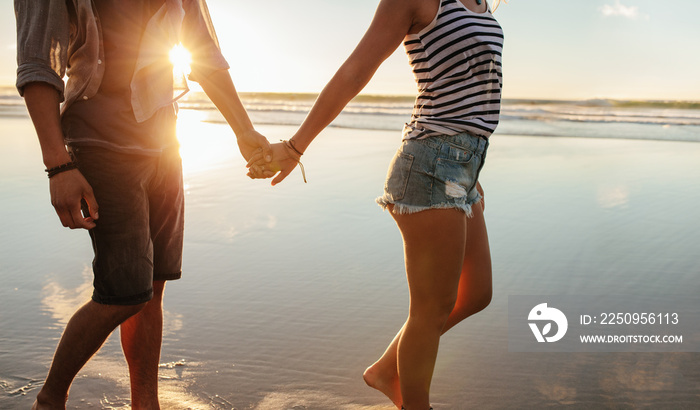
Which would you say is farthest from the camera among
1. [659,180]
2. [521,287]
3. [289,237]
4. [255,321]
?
[659,180]

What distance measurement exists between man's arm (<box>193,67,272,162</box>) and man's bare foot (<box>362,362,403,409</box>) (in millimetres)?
973

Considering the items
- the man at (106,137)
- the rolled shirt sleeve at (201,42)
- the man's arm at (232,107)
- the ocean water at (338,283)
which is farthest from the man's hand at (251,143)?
the ocean water at (338,283)

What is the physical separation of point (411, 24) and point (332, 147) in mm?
7494

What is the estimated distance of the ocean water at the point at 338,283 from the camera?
2.73 meters

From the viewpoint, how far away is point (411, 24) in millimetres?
2049

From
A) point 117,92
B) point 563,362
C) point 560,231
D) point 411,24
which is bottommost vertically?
point 563,362

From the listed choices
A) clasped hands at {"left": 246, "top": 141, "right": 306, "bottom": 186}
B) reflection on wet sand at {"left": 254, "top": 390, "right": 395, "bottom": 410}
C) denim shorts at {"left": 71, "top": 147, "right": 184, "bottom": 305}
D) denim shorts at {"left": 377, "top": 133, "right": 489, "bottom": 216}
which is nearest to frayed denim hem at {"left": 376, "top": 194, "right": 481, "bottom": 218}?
denim shorts at {"left": 377, "top": 133, "right": 489, "bottom": 216}

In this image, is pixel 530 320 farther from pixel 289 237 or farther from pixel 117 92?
pixel 117 92

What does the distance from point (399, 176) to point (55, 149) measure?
109cm

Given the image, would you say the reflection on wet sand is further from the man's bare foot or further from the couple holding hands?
the couple holding hands

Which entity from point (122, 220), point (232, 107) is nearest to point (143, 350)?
point (122, 220)

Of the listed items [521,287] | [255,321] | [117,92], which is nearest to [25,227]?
[255,321]

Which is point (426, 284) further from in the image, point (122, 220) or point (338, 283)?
point (338, 283)

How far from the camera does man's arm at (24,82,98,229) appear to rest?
189 centimetres
